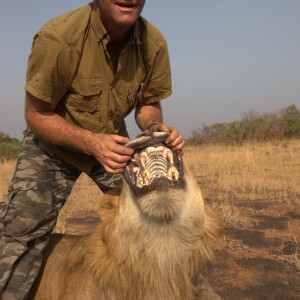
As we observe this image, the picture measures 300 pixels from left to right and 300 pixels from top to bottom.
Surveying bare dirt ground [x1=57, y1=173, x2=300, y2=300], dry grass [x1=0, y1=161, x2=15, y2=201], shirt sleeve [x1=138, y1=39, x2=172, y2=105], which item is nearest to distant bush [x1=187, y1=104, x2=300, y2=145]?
dry grass [x1=0, y1=161, x2=15, y2=201]

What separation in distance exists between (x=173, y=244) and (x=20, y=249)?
119cm

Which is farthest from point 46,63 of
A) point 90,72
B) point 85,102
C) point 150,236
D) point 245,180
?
point 245,180

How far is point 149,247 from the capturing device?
2689 millimetres

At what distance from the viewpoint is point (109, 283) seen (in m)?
2.79

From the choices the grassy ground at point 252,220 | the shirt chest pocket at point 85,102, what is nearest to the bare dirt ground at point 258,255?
the grassy ground at point 252,220

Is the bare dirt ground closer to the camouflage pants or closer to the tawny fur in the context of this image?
the tawny fur

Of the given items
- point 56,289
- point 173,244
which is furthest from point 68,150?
point 173,244

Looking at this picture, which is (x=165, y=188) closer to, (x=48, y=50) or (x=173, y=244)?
(x=173, y=244)

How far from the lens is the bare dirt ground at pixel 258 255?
4.63m

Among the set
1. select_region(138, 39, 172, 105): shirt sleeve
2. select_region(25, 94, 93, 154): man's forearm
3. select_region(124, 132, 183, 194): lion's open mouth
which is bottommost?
select_region(124, 132, 183, 194): lion's open mouth

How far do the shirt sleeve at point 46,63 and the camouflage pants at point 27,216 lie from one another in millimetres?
547

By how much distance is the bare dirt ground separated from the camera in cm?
463

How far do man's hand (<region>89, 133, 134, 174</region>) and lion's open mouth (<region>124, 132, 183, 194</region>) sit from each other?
52mm

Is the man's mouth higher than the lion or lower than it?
higher
